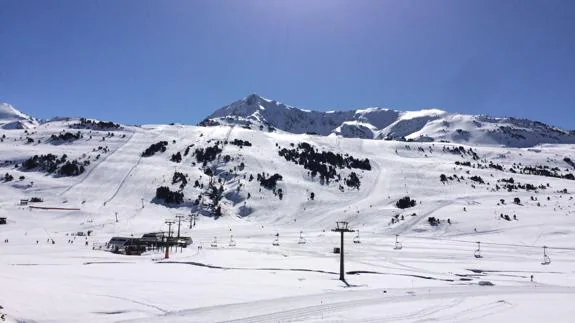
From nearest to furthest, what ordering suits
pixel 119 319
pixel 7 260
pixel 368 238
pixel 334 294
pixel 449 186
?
pixel 119 319
pixel 334 294
pixel 7 260
pixel 368 238
pixel 449 186

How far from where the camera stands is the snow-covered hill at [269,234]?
28938mm

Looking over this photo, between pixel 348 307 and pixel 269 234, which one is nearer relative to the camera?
pixel 348 307

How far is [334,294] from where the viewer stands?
1373 inches

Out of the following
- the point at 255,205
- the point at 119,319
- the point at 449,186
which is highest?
the point at 449,186

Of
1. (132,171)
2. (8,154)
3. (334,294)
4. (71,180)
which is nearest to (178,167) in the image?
(132,171)

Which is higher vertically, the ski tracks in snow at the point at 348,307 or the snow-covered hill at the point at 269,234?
the snow-covered hill at the point at 269,234

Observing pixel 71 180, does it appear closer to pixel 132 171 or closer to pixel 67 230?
pixel 132 171

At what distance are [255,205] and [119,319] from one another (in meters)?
110

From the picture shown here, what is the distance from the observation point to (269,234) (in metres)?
104

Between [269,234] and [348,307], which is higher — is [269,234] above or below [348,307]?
above

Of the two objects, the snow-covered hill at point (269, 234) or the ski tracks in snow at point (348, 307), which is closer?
the ski tracks in snow at point (348, 307)

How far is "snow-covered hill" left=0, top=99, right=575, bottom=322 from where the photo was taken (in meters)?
28.9

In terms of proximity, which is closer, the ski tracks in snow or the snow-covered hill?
the ski tracks in snow

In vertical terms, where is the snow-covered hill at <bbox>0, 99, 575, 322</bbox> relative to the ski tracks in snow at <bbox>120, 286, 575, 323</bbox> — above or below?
above
